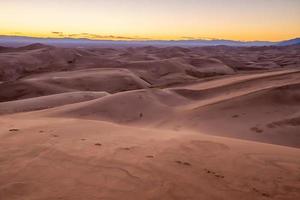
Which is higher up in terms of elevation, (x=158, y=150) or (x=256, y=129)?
(x=158, y=150)

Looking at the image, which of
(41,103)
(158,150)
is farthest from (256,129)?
(41,103)

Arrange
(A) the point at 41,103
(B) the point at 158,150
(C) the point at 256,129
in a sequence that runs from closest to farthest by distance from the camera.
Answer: (B) the point at 158,150
(C) the point at 256,129
(A) the point at 41,103

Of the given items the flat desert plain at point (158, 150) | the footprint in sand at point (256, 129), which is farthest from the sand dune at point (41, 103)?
the footprint in sand at point (256, 129)

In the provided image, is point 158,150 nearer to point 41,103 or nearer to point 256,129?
point 256,129

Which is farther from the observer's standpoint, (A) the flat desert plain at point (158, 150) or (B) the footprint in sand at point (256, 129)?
(B) the footprint in sand at point (256, 129)

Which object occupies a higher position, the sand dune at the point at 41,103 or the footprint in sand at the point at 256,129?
the footprint in sand at the point at 256,129

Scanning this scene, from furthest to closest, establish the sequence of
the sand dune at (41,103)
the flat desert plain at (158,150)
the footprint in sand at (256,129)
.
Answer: the sand dune at (41,103)
the footprint in sand at (256,129)
the flat desert plain at (158,150)

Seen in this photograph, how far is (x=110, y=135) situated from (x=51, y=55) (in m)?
23.3

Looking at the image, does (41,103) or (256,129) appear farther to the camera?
(41,103)

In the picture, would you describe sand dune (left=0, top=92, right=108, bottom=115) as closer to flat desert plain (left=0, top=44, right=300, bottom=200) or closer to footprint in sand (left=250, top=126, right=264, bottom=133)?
flat desert plain (left=0, top=44, right=300, bottom=200)

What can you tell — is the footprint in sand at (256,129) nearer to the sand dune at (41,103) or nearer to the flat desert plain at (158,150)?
the flat desert plain at (158,150)

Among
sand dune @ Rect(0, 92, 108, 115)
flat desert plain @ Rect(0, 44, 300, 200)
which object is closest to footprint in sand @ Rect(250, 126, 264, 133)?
flat desert plain @ Rect(0, 44, 300, 200)

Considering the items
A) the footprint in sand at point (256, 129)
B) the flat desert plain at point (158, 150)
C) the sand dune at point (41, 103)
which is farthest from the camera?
the sand dune at point (41, 103)

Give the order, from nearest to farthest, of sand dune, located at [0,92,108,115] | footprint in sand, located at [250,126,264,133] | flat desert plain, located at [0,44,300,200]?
flat desert plain, located at [0,44,300,200]
footprint in sand, located at [250,126,264,133]
sand dune, located at [0,92,108,115]
